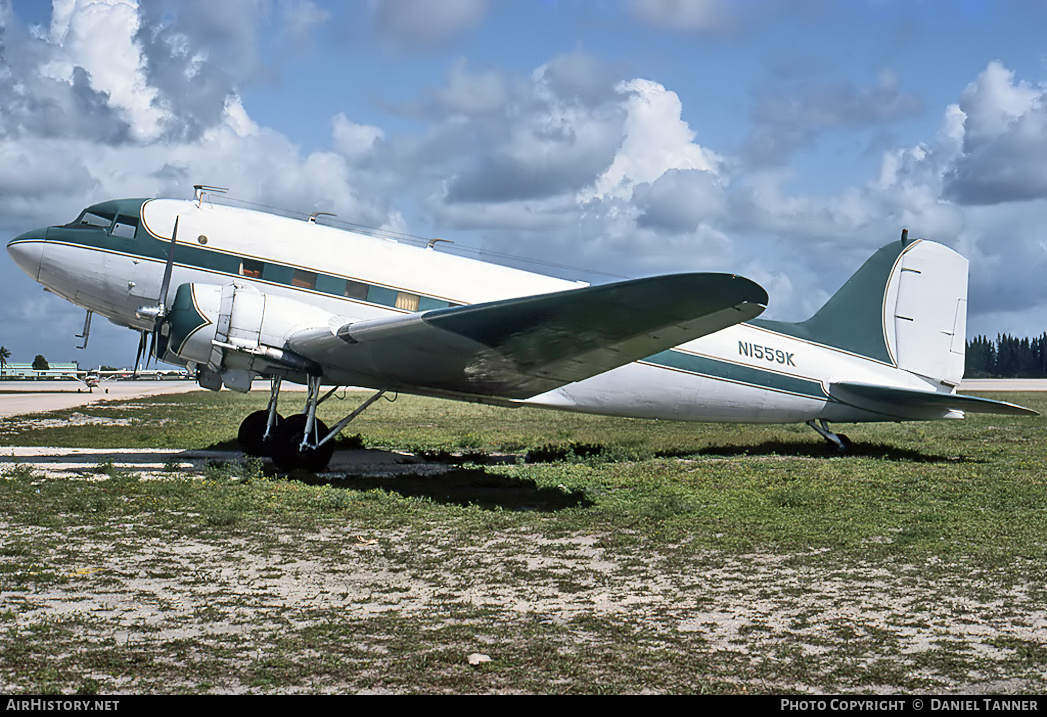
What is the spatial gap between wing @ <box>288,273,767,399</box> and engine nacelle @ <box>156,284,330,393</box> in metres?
0.26

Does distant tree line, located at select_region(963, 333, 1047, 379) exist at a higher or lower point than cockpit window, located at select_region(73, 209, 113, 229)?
higher

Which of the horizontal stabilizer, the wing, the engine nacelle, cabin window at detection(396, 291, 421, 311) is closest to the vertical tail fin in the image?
the horizontal stabilizer

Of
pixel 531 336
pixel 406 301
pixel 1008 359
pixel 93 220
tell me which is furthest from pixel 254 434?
pixel 1008 359

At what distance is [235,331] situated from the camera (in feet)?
37.6

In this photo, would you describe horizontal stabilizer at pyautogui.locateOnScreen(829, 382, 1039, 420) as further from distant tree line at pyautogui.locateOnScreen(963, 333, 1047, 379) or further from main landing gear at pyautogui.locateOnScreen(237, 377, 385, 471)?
distant tree line at pyautogui.locateOnScreen(963, 333, 1047, 379)

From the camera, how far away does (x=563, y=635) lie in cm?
489

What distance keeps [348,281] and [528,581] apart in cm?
748

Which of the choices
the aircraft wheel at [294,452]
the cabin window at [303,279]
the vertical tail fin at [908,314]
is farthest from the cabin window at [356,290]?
the vertical tail fin at [908,314]

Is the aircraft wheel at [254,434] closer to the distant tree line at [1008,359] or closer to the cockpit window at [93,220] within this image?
the cockpit window at [93,220]

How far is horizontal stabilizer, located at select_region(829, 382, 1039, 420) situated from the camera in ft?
48.2

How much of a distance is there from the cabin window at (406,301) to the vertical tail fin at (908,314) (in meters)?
7.17

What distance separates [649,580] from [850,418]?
34.1 ft

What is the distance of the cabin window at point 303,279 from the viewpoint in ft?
41.0

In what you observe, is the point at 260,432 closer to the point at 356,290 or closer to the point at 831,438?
the point at 356,290
